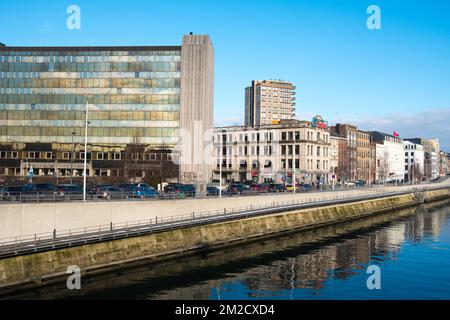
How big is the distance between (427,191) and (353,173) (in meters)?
27.3

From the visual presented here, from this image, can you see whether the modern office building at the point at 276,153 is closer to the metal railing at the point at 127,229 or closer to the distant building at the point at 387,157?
the metal railing at the point at 127,229

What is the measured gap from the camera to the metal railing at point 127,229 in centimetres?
3206

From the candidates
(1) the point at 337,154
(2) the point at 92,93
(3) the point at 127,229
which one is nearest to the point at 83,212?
(3) the point at 127,229

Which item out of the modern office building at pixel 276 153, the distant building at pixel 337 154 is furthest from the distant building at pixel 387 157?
the modern office building at pixel 276 153

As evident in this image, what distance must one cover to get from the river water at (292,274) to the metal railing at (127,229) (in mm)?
2959

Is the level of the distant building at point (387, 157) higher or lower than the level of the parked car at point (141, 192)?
higher

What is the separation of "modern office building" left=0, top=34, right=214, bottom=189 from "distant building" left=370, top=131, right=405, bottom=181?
311ft

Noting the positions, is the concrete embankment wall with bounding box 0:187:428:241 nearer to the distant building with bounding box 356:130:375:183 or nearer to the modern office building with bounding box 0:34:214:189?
the modern office building with bounding box 0:34:214:189

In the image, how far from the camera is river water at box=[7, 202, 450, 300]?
31422 mm

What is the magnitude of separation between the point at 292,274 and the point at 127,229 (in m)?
14.3

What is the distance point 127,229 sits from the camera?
39031 mm

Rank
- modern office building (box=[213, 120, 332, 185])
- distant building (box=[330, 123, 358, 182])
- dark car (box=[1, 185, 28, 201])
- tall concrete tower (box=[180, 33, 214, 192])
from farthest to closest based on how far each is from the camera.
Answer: distant building (box=[330, 123, 358, 182]) < modern office building (box=[213, 120, 332, 185]) < tall concrete tower (box=[180, 33, 214, 192]) < dark car (box=[1, 185, 28, 201])

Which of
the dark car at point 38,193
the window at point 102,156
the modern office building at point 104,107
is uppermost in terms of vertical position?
the modern office building at point 104,107

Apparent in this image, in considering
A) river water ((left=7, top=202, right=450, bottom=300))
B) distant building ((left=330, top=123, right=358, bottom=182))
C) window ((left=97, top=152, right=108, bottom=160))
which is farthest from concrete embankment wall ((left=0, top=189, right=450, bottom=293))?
distant building ((left=330, top=123, right=358, bottom=182))
